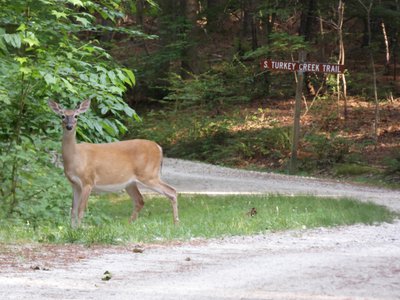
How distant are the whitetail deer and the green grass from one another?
420 millimetres

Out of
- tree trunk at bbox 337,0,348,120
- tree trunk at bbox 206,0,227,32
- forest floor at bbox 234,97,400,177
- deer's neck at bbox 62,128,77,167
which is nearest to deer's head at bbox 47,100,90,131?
deer's neck at bbox 62,128,77,167

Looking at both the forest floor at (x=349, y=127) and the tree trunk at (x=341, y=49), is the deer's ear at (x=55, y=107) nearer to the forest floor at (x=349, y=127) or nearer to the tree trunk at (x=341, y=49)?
the forest floor at (x=349, y=127)

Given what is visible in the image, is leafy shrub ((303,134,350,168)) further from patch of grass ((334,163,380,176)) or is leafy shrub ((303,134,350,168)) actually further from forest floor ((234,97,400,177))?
patch of grass ((334,163,380,176))

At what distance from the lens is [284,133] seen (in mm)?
29109

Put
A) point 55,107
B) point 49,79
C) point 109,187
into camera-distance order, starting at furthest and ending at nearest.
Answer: point 109,187 < point 55,107 < point 49,79

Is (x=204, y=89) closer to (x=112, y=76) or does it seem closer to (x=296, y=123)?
(x=296, y=123)

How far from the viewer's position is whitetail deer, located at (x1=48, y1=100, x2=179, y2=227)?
43.1 feet

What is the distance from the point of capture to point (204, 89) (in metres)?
34.5

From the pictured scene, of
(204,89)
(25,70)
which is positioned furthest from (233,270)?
(204,89)

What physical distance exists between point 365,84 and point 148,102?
11052 mm

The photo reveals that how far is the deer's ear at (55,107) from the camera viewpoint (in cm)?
1249

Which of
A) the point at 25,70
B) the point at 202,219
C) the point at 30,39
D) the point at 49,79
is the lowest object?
the point at 202,219

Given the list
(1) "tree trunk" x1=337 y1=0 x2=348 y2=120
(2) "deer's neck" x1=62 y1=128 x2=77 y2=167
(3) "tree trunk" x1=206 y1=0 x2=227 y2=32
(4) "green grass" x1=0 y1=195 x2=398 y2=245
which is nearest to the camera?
(4) "green grass" x1=0 y1=195 x2=398 y2=245

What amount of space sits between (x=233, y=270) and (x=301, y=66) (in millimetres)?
15904
